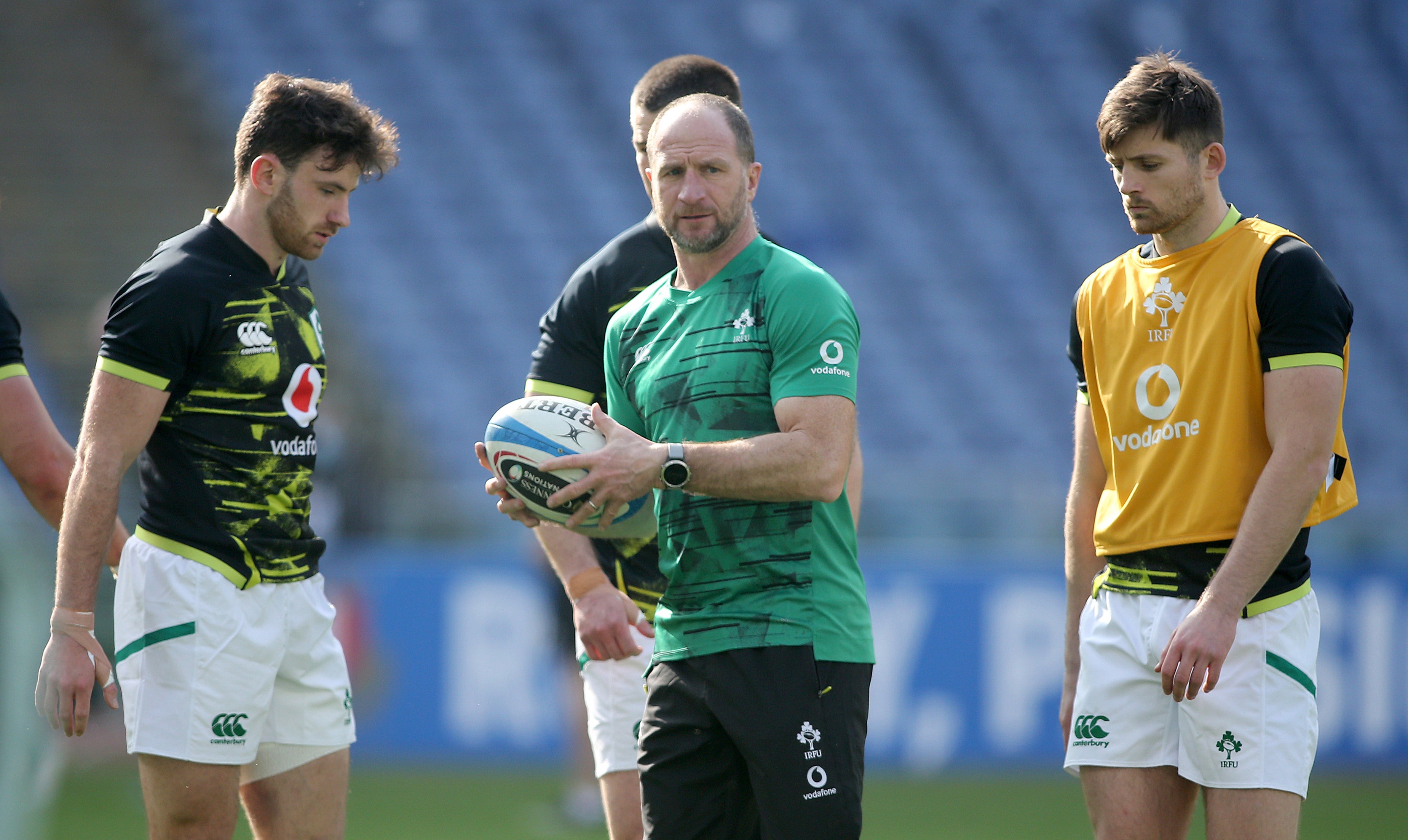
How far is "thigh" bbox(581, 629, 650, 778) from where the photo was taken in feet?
12.6

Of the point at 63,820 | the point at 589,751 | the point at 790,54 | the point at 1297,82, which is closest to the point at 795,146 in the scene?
the point at 790,54

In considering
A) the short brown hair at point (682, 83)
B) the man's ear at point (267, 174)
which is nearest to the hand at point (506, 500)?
the man's ear at point (267, 174)

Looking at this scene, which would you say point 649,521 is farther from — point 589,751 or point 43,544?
point 43,544

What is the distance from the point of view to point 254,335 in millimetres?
3555

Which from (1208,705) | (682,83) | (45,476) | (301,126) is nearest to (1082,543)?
(1208,705)

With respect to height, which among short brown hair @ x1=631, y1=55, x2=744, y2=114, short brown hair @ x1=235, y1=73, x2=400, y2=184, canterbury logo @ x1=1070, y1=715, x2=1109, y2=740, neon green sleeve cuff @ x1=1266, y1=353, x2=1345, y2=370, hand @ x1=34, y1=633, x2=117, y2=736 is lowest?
canterbury logo @ x1=1070, y1=715, x2=1109, y2=740

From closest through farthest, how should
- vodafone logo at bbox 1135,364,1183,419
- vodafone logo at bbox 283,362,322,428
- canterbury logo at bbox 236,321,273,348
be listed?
vodafone logo at bbox 1135,364,1183,419 < canterbury logo at bbox 236,321,273,348 < vodafone logo at bbox 283,362,322,428

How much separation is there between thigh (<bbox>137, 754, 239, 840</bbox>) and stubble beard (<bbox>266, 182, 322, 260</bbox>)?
1.33 meters

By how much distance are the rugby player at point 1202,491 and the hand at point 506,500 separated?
4.69ft

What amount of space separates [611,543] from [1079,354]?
143 cm

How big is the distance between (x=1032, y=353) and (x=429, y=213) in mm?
6351

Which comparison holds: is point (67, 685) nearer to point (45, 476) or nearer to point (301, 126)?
point (45, 476)

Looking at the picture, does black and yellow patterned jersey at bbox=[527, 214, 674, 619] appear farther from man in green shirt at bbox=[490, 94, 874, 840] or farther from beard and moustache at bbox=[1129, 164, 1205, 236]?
beard and moustache at bbox=[1129, 164, 1205, 236]

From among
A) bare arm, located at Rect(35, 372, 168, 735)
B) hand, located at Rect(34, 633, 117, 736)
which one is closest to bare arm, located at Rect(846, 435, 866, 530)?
bare arm, located at Rect(35, 372, 168, 735)
